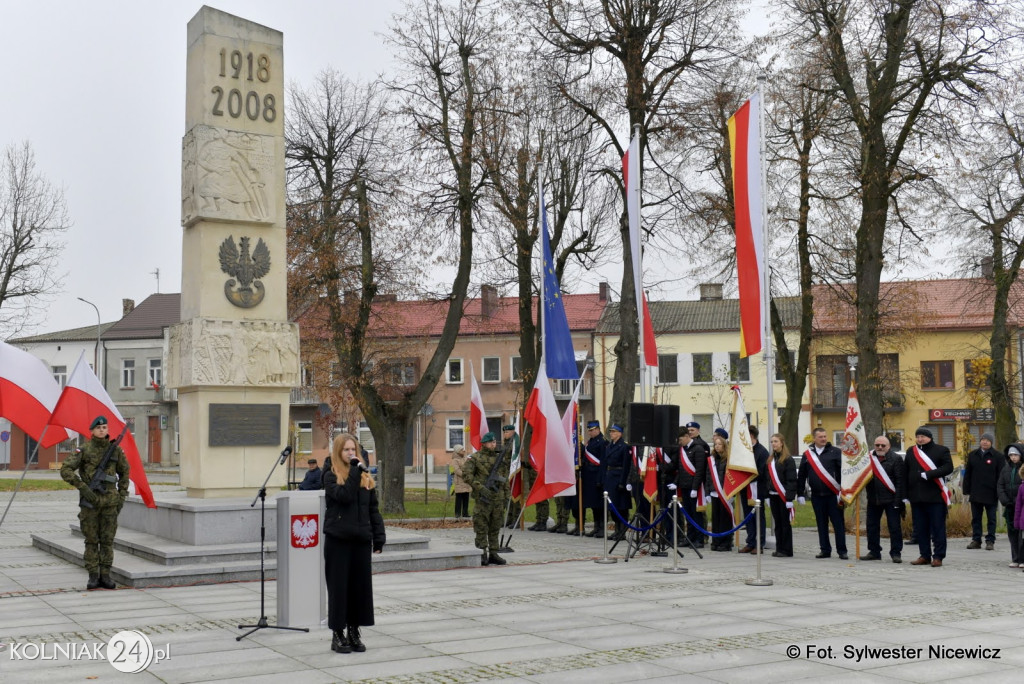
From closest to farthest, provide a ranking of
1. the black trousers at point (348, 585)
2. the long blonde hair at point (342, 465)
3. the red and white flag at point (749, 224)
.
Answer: the black trousers at point (348, 585) → the long blonde hair at point (342, 465) → the red and white flag at point (749, 224)

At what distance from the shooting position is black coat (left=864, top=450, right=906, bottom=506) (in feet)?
50.7

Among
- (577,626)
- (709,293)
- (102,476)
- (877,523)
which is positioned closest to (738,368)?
(709,293)

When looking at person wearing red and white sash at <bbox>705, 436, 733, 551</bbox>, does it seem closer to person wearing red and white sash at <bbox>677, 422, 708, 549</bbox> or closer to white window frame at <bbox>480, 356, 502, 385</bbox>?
person wearing red and white sash at <bbox>677, 422, 708, 549</bbox>

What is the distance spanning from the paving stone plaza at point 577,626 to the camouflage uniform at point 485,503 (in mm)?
566

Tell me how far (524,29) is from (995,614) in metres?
17.1

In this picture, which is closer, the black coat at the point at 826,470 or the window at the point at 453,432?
the black coat at the point at 826,470

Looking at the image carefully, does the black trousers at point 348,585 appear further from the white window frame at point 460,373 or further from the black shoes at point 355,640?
the white window frame at point 460,373

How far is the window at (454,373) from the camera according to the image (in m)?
58.2

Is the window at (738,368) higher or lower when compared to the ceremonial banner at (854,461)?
higher

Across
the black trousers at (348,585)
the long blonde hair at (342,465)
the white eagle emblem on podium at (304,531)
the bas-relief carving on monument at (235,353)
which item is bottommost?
the black trousers at (348,585)

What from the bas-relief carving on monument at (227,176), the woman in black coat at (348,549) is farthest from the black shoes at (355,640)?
the bas-relief carving on monument at (227,176)

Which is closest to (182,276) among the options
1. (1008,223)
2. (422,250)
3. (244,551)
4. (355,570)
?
(244,551)

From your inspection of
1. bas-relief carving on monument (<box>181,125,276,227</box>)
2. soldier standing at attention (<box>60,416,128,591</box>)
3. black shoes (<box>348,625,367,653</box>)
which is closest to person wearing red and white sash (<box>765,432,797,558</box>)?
bas-relief carving on monument (<box>181,125,276,227</box>)

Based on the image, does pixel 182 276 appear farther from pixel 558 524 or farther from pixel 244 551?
pixel 558 524
